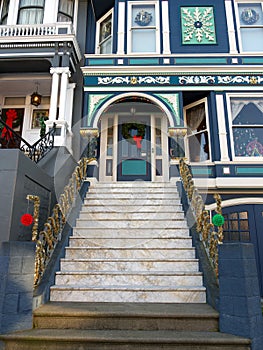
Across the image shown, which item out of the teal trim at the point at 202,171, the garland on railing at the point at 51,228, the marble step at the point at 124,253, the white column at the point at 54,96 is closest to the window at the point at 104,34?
the white column at the point at 54,96

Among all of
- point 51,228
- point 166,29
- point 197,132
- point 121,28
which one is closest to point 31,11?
point 121,28

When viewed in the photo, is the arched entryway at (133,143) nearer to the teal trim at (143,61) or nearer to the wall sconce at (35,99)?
the teal trim at (143,61)

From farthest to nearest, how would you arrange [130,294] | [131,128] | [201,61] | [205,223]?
[131,128] < [201,61] < [205,223] < [130,294]

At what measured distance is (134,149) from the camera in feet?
29.2

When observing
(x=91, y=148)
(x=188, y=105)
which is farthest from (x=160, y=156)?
(x=91, y=148)

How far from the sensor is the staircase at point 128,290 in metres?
2.70

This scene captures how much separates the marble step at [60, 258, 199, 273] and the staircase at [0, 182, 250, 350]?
15 mm

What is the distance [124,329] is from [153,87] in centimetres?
663

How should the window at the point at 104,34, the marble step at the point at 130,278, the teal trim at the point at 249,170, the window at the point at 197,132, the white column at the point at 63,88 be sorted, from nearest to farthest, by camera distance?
1. the marble step at the point at 130,278
2. the teal trim at the point at 249,170
3. the white column at the point at 63,88
4. the window at the point at 197,132
5. the window at the point at 104,34

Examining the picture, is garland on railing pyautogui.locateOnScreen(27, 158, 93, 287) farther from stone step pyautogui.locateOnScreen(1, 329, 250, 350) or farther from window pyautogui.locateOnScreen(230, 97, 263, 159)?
window pyautogui.locateOnScreen(230, 97, 263, 159)

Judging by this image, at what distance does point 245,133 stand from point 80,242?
5700 millimetres

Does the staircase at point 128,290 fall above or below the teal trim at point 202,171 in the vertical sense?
below

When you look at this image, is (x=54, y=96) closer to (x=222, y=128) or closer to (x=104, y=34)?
(x=104, y=34)

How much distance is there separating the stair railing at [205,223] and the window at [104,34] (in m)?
5.35
